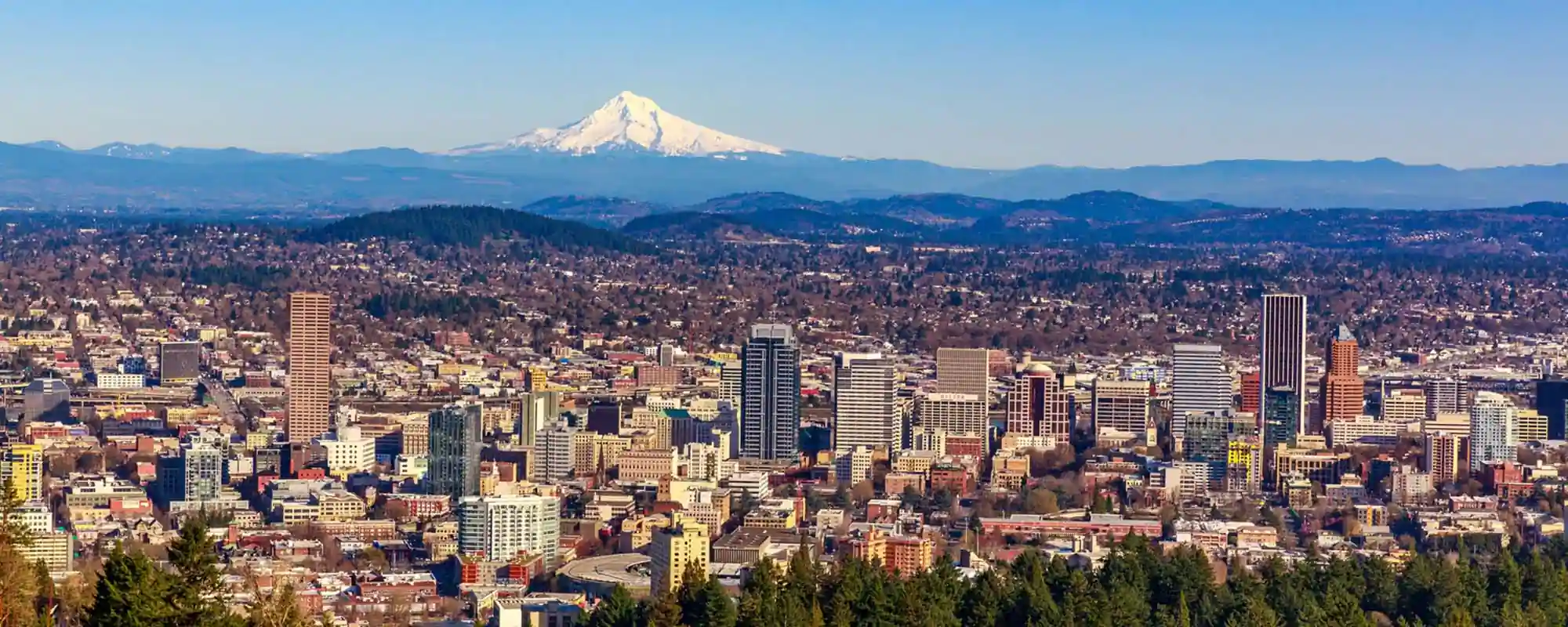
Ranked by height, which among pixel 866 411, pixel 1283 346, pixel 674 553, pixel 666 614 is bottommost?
pixel 674 553

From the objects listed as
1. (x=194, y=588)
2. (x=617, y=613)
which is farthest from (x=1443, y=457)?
(x=194, y=588)

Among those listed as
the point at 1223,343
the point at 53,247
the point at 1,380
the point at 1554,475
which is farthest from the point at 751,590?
the point at 53,247

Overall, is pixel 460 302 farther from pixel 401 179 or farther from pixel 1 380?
pixel 401 179

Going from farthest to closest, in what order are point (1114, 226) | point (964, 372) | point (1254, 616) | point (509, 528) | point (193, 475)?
point (1114, 226) < point (964, 372) < point (193, 475) < point (509, 528) < point (1254, 616)

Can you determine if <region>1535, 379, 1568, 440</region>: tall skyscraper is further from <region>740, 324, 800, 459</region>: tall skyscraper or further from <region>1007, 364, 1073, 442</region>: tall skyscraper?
<region>740, 324, 800, 459</region>: tall skyscraper

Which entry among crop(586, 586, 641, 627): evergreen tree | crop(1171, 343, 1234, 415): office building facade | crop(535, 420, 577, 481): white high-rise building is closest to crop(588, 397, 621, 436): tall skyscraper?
crop(535, 420, 577, 481): white high-rise building

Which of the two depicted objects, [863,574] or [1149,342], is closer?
[863,574]

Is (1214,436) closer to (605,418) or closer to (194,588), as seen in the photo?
(605,418)
